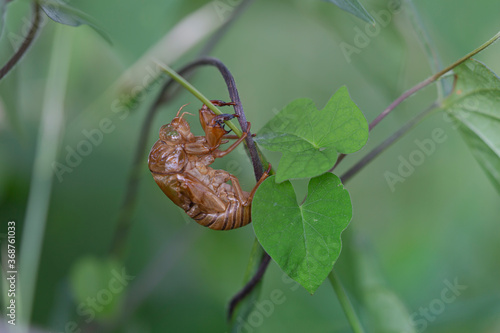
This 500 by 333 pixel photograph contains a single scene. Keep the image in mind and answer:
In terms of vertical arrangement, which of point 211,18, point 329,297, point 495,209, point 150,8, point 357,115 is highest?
point 150,8

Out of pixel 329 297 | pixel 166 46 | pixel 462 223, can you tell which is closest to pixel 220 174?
pixel 166 46

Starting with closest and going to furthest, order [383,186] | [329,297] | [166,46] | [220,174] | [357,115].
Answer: [357,115], [220,174], [166,46], [329,297], [383,186]

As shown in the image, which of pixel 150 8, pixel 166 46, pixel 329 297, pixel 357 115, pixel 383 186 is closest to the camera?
pixel 357 115

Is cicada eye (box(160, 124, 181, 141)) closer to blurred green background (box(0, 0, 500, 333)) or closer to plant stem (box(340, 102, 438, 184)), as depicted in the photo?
plant stem (box(340, 102, 438, 184))

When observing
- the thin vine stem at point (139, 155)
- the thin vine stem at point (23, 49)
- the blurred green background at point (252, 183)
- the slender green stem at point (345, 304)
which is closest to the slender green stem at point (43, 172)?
the blurred green background at point (252, 183)

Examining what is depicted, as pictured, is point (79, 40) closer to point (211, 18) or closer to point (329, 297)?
point (211, 18)

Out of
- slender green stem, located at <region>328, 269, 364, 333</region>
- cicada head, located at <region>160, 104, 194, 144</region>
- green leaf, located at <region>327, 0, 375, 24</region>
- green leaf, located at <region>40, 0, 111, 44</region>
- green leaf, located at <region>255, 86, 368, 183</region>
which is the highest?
green leaf, located at <region>40, 0, 111, 44</region>

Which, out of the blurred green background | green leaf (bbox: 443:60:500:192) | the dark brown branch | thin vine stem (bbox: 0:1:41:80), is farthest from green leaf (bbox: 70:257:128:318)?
green leaf (bbox: 443:60:500:192)
